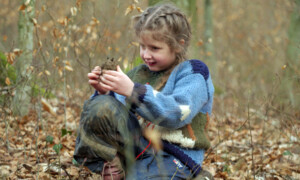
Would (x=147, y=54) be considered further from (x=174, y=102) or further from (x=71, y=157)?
(x=71, y=157)

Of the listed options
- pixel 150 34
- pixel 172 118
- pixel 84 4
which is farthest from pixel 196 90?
pixel 84 4

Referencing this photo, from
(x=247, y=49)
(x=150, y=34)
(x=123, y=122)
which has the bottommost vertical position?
(x=247, y=49)

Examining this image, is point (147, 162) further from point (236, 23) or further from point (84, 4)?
point (236, 23)

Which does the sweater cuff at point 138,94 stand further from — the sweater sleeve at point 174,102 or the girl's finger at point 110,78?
the girl's finger at point 110,78

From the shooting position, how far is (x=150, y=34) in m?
2.24

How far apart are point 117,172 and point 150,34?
892mm

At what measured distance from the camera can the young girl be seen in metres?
2.00

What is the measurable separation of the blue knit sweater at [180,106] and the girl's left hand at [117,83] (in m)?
0.04

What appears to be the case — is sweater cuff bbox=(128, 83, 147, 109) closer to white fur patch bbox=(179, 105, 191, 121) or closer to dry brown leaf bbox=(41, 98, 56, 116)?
white fur patch bbox=(179, 105, 191, 121)

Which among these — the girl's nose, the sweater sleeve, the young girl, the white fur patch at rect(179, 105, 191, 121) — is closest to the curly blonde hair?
the young girl

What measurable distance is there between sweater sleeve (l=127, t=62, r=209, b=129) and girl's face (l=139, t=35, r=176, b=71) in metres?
0.20

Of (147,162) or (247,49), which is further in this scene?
(247,49)

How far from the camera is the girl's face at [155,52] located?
7.38 feet

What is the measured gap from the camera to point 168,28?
228 centimetres
